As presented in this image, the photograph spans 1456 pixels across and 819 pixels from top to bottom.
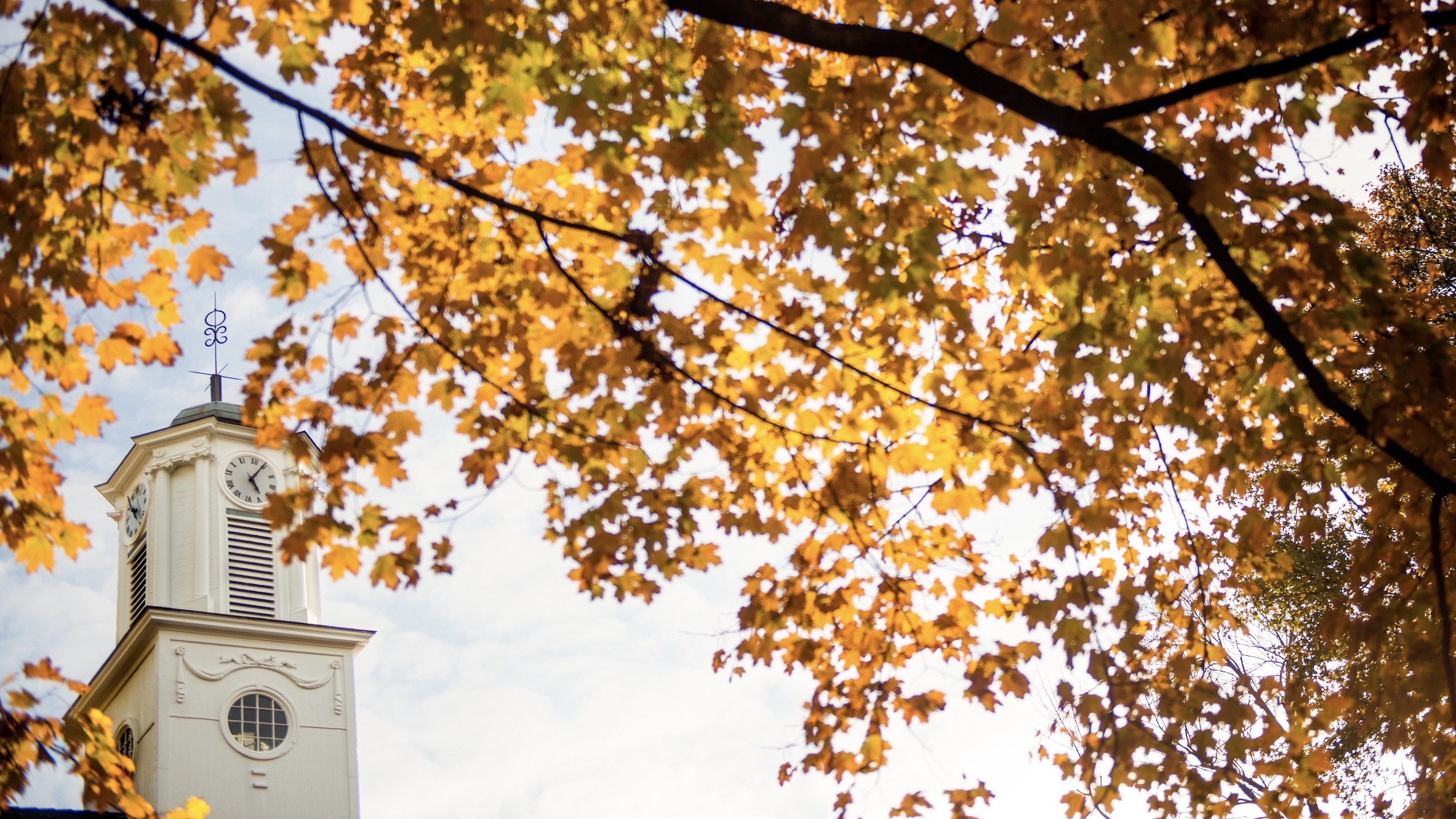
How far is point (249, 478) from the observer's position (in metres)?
27.4

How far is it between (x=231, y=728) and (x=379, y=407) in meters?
21.6

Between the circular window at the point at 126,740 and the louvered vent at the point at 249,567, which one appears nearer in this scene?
the circular window at the point at 126,740

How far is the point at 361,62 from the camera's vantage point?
788 cm

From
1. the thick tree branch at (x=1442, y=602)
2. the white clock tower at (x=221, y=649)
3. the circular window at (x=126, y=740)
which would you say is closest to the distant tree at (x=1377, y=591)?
the thick tree branch at (x=1442, y=602)

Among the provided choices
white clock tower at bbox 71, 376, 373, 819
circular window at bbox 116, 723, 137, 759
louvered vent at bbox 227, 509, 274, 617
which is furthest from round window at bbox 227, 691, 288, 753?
circular window at bbox 116, 723, 137, 759

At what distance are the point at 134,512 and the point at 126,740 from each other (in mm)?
5585

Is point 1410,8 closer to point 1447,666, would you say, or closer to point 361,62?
point 1447,666

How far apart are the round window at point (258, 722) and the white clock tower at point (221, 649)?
0.03m

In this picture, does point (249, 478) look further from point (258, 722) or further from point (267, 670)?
point (258, 722)

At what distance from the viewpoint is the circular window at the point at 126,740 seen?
24875mm

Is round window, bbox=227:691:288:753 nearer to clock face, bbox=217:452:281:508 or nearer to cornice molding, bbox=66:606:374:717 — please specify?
cornice molding, bbox=66:606:374:717

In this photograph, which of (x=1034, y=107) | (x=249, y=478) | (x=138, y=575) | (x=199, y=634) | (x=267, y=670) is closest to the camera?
(x=1034, y=107)

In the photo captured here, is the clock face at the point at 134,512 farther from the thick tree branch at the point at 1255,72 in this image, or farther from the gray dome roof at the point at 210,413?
the thick tree branch at the point at 1255,72

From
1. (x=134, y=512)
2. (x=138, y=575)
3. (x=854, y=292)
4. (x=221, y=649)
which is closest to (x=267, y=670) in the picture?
(x=221, y=649)
